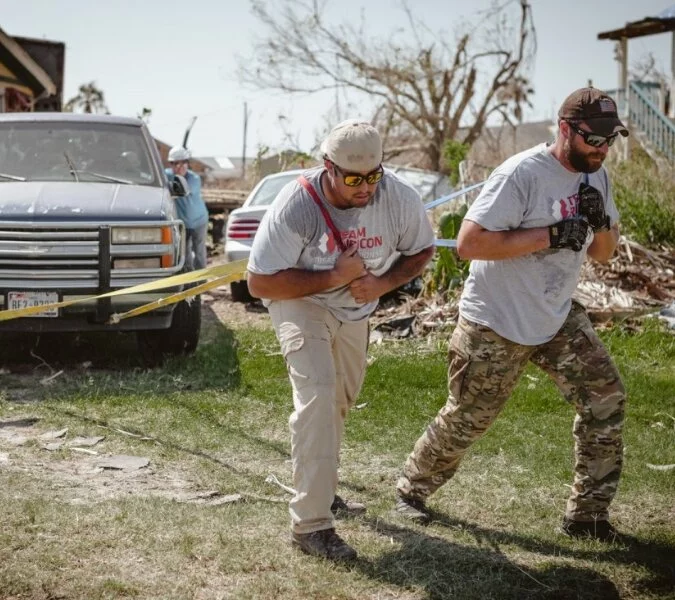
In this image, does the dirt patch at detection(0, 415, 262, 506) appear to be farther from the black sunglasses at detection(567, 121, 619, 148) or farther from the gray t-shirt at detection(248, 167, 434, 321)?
the black sunglasses at detection(567, 121, 619, 148)

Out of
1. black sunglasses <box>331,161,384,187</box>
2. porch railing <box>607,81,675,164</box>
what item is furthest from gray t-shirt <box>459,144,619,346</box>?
porch railing <box>607,81,675,164</box>

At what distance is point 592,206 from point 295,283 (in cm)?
131

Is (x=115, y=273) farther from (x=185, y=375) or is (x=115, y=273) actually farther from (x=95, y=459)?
(x=95, y=459)

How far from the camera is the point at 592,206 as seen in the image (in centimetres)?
462

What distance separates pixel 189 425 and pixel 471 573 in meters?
3.06

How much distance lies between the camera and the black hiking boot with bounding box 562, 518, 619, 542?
4.86 metres

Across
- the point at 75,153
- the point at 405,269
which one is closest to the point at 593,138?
the point at 405,269

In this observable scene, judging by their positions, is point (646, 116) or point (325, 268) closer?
point (325, 268)

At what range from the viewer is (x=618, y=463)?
482 cm

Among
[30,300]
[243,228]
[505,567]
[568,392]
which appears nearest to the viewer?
[505,567]

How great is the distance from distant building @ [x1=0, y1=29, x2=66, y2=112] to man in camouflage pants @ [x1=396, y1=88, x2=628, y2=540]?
59.9ft

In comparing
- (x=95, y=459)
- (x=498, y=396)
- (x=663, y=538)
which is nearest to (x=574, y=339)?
(x=498, y=396)

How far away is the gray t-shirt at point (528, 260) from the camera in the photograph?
15.0ft

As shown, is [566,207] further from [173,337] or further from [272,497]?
[173,337]
